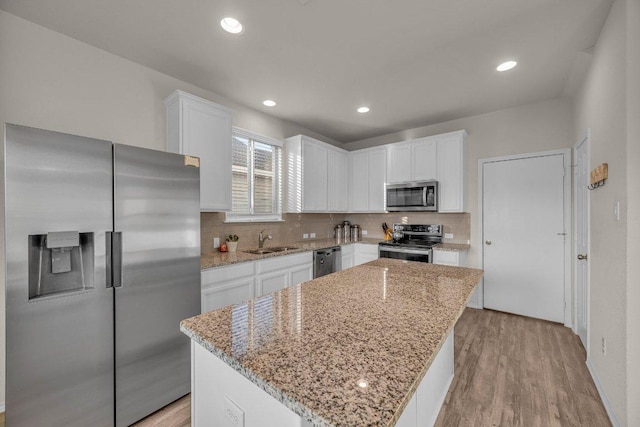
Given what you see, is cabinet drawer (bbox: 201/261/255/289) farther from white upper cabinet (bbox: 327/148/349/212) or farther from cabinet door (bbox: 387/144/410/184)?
cabinet door (bbox: 387/144/410/184)

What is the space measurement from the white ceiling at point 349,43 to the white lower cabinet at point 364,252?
6.88ft

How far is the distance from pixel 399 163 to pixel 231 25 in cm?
299

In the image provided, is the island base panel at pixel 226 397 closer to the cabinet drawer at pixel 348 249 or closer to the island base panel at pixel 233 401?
the island base panel at pixel 233 401

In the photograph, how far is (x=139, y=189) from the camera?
5.88 feet

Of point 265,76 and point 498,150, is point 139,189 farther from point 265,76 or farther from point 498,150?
point 498,150

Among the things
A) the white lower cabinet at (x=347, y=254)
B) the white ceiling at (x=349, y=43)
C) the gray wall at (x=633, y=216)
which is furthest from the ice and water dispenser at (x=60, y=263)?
the gray wall at (x=633, y=216)

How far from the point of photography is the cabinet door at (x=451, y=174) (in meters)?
3.70

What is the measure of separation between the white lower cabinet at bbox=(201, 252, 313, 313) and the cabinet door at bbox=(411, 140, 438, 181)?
6.63 ft

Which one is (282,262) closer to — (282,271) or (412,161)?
(282,271)

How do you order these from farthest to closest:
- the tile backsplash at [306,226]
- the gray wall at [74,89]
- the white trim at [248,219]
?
the white trim at [248,219]
the tile backsplash at [306,226]
the gray wall at [74,89]

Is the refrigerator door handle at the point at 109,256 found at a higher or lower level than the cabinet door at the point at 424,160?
lower

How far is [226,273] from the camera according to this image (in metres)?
2.52

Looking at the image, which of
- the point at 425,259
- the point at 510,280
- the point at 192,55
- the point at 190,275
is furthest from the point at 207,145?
the point at 510,280

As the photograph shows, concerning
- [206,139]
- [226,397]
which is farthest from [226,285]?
[226,397]
